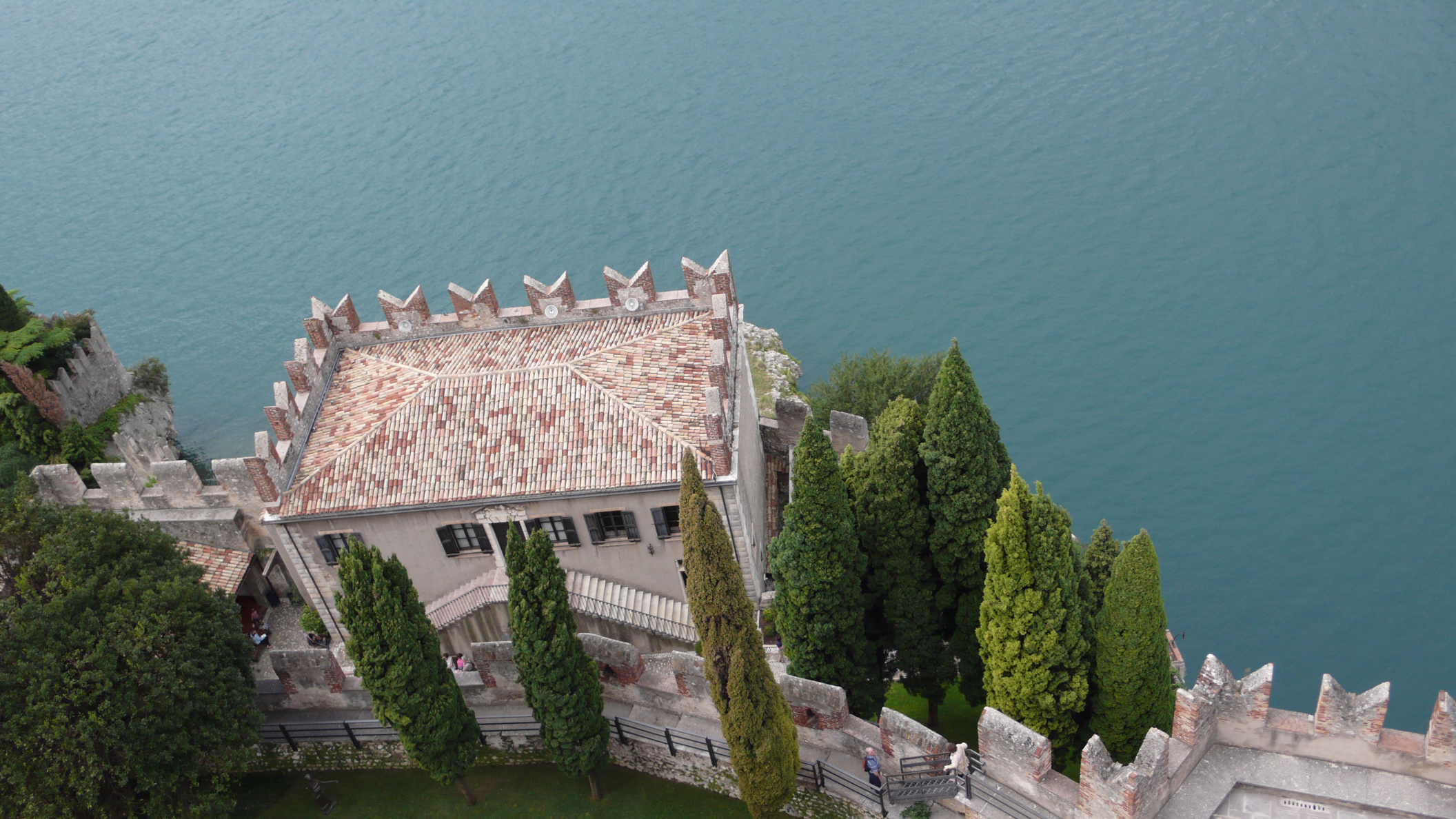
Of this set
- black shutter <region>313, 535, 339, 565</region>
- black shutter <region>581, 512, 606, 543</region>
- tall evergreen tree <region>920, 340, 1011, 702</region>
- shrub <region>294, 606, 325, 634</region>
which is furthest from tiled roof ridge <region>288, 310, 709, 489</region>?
tall evergreen tree <region>920, 340, 1011, 702</region>

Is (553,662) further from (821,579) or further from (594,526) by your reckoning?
(594,526)

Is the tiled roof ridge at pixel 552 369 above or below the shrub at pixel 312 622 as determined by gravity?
above

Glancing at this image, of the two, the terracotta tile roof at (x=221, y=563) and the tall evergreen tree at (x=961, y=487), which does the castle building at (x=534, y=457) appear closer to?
the terracotta tile roof at (x=221, y=563)

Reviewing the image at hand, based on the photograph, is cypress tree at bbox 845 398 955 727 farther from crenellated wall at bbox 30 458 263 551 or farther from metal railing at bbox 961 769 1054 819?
crenellated wall at bbox 30 458 263 551

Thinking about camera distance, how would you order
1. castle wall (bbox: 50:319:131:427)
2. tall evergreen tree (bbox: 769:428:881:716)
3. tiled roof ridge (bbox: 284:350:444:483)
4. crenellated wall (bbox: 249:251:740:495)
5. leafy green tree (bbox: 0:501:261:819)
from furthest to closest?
1. castle wall (bbox: 50:319:131:427)
2. crenellated wall (bbox: 249:251:740:495)
3. tiled roof ridge (bbox: 284:350:444:483)
4. tall evergreen tree (bbox: 769:428:881:716)
5. leafy green tree (bbox: 0:501:261:819)

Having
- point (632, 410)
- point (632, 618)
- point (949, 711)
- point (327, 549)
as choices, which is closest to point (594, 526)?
point (632, 618)

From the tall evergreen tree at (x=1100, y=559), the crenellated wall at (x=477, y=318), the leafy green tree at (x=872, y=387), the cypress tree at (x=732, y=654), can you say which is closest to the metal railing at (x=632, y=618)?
Result: the crenellated wall at (x=477, y=318)

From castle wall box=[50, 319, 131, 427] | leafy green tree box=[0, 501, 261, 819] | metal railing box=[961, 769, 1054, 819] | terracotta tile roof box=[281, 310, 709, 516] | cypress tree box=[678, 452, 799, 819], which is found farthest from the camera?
castle wall box=[50, 319, 131, 427]
